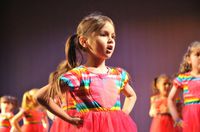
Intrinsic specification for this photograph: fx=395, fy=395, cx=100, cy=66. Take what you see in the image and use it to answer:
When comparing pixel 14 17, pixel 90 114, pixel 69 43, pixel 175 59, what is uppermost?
pixel 14 17

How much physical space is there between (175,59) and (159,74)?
29cm

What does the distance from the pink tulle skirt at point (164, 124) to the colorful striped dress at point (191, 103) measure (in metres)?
1.22

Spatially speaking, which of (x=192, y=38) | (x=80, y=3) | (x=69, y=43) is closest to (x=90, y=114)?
(x=69, y=43)

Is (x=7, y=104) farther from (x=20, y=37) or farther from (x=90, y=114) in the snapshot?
(x=90, y=114)

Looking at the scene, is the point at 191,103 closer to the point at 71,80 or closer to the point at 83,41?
the point at 83,41

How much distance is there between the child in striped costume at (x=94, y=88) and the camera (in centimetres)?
194

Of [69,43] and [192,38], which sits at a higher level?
[192,38]

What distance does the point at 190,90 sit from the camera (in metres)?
3.32

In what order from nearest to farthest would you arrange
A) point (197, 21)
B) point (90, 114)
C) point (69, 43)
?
point (90, 114)
point (69, 43)
point (197, 21)

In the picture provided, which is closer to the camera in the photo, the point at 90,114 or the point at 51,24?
the point at 90,114

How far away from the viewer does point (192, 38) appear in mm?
5031

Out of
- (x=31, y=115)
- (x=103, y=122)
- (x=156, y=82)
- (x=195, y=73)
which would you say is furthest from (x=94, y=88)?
(x=31, y=115)

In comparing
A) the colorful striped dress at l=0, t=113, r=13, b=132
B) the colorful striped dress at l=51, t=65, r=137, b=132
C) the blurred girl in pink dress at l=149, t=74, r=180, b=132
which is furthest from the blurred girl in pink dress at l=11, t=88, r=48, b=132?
the colorful striped dress at l=51, t=65, r=137, b=132

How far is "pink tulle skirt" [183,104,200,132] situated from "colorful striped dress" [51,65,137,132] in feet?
4.31
